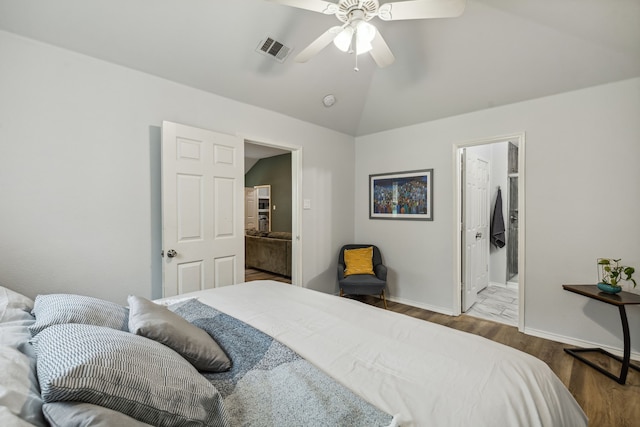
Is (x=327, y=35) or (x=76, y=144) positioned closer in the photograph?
(x=327, y=35)

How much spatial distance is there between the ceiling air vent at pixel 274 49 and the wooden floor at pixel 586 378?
3.30 metres

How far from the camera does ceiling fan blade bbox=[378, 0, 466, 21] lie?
1532 millimetres

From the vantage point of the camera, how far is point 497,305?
386 centimetres

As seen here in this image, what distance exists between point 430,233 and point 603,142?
1.83 meters

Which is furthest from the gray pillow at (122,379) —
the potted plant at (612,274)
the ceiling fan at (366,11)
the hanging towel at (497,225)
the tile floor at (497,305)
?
the hanging towel at (497,225)

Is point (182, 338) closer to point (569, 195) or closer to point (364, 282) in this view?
point (364, 282)

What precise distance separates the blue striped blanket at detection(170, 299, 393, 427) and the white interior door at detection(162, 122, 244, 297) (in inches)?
57.0

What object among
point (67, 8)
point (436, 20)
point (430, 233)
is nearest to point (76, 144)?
point (67, 8)

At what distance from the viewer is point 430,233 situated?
144 inches

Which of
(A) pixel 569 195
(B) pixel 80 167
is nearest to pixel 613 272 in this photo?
(A) pixel 569 195

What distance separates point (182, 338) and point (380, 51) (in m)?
2.10

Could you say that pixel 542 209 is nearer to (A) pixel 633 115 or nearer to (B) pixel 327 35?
(A) pixel 633 115

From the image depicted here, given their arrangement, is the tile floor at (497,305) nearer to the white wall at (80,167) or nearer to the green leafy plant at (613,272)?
the green leafy plant at (613,272)

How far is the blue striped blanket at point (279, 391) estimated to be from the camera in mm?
799
